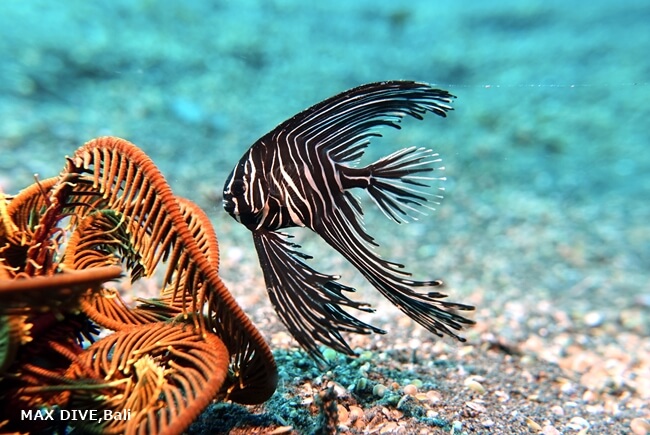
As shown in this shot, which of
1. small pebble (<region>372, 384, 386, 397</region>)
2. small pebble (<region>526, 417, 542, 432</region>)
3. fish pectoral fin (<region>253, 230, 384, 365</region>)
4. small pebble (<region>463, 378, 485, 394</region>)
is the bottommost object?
small pebble (<region>526, 417, 542, 432</region>)

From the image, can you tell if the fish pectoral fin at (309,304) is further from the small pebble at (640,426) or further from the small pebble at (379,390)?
the small pebble at (640,426)

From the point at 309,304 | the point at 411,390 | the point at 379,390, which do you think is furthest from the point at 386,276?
the point at 411,390

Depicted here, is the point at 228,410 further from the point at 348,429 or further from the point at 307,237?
the point at 307,237

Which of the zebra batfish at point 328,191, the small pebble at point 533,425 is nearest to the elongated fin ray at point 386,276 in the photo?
the zebra batfish at point 328,191

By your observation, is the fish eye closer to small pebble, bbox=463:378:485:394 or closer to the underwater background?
the underwater background

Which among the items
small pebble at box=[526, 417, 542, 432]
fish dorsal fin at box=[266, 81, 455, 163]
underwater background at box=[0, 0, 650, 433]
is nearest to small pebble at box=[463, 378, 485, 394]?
underwater background at box=[0, 0, 650, 433]

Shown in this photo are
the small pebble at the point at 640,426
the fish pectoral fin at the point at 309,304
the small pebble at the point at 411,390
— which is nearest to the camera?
the fish pectoral fin at the point at 309,304
